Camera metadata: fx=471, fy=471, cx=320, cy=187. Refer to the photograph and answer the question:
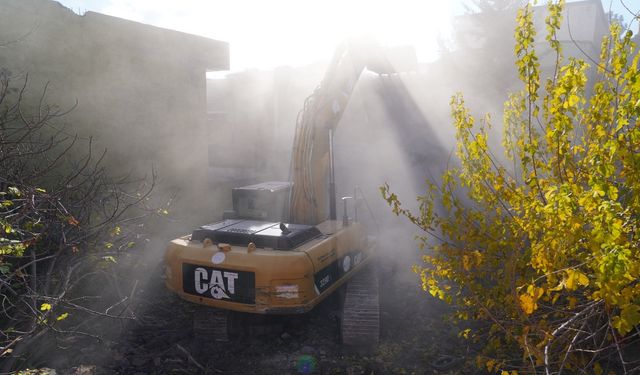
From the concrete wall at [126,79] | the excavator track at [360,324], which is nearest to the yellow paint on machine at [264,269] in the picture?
the excavator track at [360,324]

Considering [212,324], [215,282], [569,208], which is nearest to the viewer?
[569,208]

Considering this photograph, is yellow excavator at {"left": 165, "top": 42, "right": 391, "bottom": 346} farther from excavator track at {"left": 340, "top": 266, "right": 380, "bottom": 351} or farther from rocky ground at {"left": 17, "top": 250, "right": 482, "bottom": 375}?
rocky ground at {"left": 17, "top": 250, "right": 482, "bottom": 375}

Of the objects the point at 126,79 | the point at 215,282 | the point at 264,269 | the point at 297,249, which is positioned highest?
the point at 126,79

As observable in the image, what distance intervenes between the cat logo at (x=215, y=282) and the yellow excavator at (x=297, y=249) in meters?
0.01

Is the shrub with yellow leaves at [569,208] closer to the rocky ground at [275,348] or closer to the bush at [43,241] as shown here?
the rocky ground at [275,348]

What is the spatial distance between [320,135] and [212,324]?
277 cm

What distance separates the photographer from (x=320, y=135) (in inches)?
250

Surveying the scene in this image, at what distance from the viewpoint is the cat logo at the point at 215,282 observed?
515 centimetres

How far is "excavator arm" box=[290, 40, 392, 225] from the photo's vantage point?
6332 millimetres

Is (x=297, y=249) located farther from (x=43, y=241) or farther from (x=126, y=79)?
(x=126, y=79)

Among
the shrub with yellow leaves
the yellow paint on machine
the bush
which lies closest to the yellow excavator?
the yellow paint on machine

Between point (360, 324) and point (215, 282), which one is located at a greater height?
point (215, 282)

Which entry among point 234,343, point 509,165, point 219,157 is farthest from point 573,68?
point 219,157

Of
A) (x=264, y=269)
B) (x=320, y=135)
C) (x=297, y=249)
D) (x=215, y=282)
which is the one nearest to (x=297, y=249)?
(x=297, y=249)
